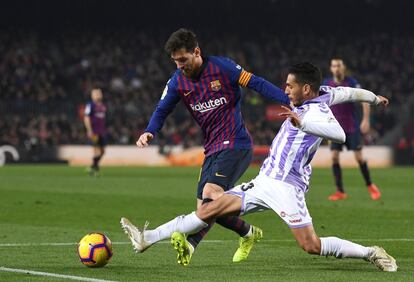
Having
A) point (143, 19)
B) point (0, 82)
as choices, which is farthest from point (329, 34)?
point (0, 82)

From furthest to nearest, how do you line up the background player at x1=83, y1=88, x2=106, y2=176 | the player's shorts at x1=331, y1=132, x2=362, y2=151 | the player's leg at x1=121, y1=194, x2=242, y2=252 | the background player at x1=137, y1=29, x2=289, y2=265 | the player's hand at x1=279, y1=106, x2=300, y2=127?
the background player at x1=83, y1=88, x2=106, y2=176 → the player's shorts at x1=331, y1=132, x2=362, y2=151 → the background player at x1=137, y1=29, x2=289, y2=265 → the player's leg at x1=121, y1=194, x2=242, y2=252 → the player's hand at x1=279, y1=106, x2=300, y2=127

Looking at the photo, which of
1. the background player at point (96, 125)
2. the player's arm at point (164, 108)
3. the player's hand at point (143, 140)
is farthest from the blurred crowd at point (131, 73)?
the player's hand at point (143, 140)

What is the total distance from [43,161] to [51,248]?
27.2 metres

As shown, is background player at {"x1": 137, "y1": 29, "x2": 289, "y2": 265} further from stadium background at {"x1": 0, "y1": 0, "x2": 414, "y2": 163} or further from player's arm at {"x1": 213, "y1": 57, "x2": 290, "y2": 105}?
stadium background at {"x1": 0, "y1": 0, "x2": 414, "y2": 163}

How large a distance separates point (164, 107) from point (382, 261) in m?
2.45

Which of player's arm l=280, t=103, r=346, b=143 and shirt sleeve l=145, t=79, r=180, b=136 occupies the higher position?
player's arm l=280, t=103, r=346, b=143

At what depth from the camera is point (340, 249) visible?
8.16 m

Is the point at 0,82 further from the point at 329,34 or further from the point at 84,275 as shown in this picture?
the point at 84,275

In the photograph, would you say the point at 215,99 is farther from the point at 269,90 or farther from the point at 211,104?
the point at 269,90

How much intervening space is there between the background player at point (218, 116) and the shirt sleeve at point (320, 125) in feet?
4.07

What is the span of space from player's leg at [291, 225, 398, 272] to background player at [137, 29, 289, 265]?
45.8 inches

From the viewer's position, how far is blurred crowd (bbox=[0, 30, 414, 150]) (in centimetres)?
3797

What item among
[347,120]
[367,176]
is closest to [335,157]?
[367,176]

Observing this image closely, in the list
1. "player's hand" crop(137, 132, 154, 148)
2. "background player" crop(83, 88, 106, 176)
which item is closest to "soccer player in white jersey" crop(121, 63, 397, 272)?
"player's hand" crop(137, 132, 154, 148)
